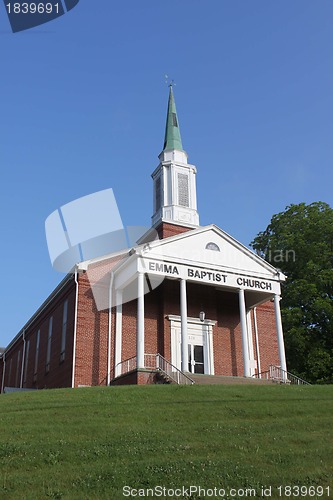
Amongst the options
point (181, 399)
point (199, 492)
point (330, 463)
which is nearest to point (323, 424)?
point (330, 463)

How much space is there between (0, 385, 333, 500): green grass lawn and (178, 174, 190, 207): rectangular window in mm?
15818

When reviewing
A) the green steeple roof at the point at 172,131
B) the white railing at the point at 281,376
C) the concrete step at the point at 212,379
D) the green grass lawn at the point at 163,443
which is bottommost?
the green grass lawn at the point at 163,443

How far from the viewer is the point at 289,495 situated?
855 cm

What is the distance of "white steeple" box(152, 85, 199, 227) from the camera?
30.3 metres

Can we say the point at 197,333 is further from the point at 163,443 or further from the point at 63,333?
the point at 163,443

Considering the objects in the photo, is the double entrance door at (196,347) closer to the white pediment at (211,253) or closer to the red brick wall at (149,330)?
A: the red brick wall at (149,330)

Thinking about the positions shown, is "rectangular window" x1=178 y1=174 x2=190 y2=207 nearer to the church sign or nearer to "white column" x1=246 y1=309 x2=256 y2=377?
"white column" x1=246 y1=309 x2=256 y2=377

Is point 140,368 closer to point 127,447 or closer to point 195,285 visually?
point 195,285

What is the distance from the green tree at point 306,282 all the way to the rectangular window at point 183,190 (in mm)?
9830

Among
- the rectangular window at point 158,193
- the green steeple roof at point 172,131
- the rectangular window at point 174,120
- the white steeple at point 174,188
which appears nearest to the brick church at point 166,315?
the white steeple at point 174,188

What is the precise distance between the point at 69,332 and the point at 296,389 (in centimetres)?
1098

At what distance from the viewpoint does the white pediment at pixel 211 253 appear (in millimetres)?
23906
